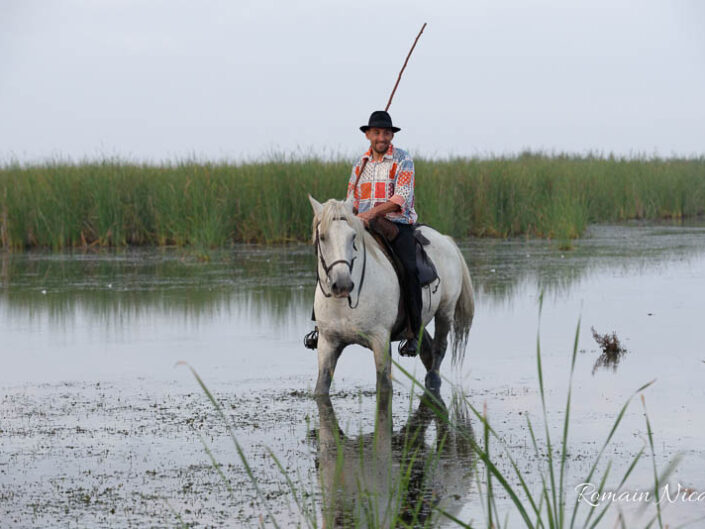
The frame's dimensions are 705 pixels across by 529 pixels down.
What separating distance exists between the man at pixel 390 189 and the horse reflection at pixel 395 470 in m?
0.85

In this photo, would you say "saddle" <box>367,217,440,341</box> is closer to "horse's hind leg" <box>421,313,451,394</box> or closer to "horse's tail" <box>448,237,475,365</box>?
"horse's hind leg" <box>421,313,451,394</box>

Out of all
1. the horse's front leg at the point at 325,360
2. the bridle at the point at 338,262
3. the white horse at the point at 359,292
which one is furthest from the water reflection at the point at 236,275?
the bridle at the point at 338,262

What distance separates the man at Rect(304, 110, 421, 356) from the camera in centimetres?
826

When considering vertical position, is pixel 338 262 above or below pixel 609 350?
above

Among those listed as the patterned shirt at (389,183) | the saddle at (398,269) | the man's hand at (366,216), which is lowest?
the saddle at (398,269)

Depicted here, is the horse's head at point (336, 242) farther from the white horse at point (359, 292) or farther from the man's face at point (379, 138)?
the man's face at point (379, 138)

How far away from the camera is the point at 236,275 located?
17406 millimetres

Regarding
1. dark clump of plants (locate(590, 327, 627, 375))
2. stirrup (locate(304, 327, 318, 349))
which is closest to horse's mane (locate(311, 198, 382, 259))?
stirrup (locate(304, 327, 318, 349))

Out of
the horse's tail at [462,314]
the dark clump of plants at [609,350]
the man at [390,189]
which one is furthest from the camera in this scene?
the dark clump of plants at [609,350]

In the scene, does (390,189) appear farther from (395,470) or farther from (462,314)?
(395,470)

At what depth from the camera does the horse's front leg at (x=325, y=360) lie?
793cm

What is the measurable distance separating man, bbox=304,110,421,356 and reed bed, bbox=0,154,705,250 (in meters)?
13.2

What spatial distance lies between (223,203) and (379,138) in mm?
15296

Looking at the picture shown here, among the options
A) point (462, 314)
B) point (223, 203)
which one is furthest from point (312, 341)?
point (223, 203)
